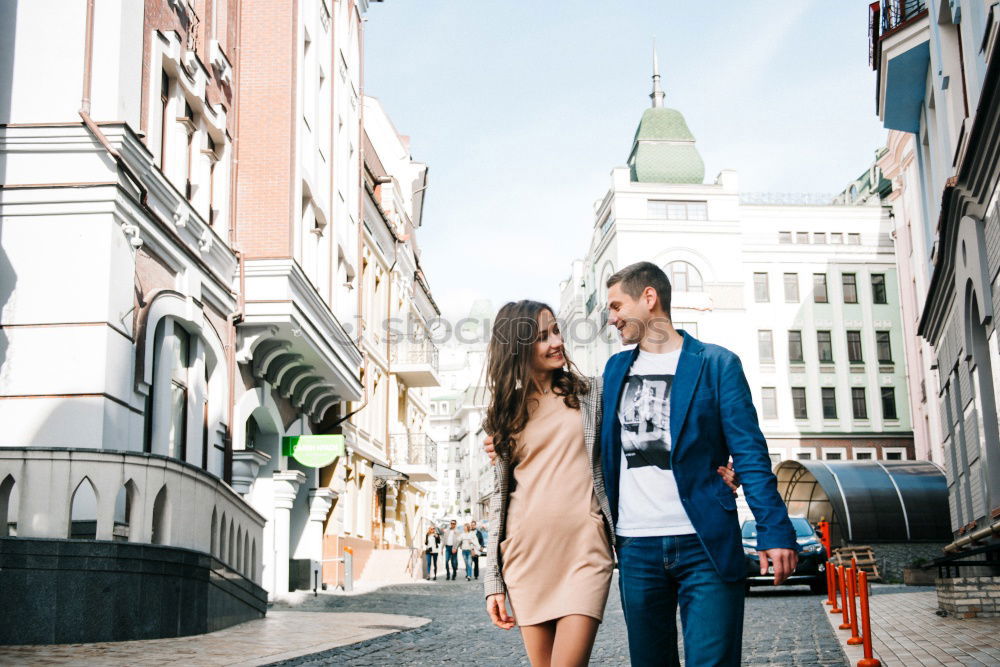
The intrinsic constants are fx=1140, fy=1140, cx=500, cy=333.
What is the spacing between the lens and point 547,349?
4168 mm

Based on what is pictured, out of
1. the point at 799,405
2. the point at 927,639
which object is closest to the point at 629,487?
the point at 927,639

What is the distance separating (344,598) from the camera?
21.1 m

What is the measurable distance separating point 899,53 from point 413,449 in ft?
83.2

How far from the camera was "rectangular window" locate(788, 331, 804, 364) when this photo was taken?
61844mm

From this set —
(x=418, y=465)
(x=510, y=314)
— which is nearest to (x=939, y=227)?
(x=510, y=314)

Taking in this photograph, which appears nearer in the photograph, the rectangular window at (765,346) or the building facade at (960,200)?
the building facade at (960,200)

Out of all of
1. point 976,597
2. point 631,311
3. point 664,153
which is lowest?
point 976,597

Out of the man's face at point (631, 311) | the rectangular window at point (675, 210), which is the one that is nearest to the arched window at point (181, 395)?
the man's face at point (631, 311)

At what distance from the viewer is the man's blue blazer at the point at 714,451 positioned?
3.75 meters

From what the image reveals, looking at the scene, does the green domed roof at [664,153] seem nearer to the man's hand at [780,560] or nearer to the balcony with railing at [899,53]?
the balcony with railing at [899,53]

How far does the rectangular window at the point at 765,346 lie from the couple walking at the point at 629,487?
2333 inches

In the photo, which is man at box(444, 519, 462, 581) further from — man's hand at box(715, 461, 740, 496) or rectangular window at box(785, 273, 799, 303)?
rectangular window at box(785, 273, 799, 303)

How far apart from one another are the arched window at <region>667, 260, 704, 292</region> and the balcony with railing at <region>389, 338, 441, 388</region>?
24.8 meters

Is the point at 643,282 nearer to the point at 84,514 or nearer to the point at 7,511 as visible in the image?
the point at 7,511
